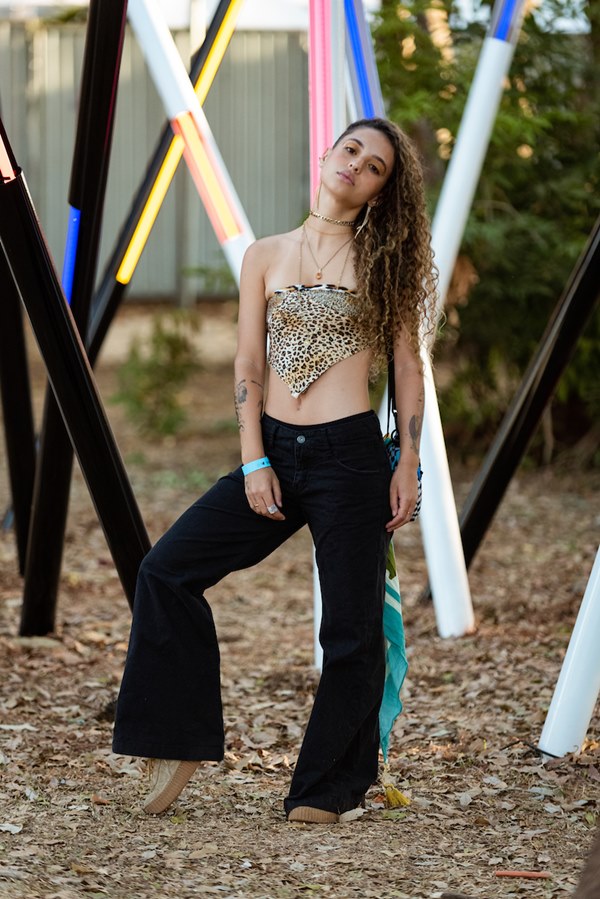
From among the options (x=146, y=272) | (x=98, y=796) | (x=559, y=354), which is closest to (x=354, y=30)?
(x=559, y=354)

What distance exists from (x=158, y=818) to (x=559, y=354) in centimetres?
237

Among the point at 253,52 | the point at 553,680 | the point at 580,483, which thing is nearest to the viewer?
the point at 553,680

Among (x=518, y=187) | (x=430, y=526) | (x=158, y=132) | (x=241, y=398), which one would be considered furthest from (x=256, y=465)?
(x=158, y=132)

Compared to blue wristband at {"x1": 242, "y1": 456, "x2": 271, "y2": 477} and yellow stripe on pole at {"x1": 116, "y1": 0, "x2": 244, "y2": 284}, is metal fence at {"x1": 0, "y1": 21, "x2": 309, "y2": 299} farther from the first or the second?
blue wristband at {"x1": 242, "y1": 456, "x2": 271, "y2": 477}

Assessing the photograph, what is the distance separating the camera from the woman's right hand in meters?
2.82

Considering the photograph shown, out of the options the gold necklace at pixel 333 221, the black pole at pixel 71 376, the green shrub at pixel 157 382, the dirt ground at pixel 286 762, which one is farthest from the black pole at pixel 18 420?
the green shrub at pixel 157 382

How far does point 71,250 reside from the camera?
3885mm

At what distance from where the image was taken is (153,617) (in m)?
2.87

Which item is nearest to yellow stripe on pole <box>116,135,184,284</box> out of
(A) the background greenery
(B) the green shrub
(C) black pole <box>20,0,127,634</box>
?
(C) black pole <box>20,0,127,634</box>

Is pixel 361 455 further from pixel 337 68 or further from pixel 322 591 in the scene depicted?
pixel 337 68

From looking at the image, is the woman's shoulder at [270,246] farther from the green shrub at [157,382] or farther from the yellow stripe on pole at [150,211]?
the green shrub at [157,382]

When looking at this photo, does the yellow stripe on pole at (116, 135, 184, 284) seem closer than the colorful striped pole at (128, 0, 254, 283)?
No

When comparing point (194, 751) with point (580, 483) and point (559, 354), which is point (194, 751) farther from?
point (580, 483)

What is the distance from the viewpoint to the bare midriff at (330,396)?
285 cm
